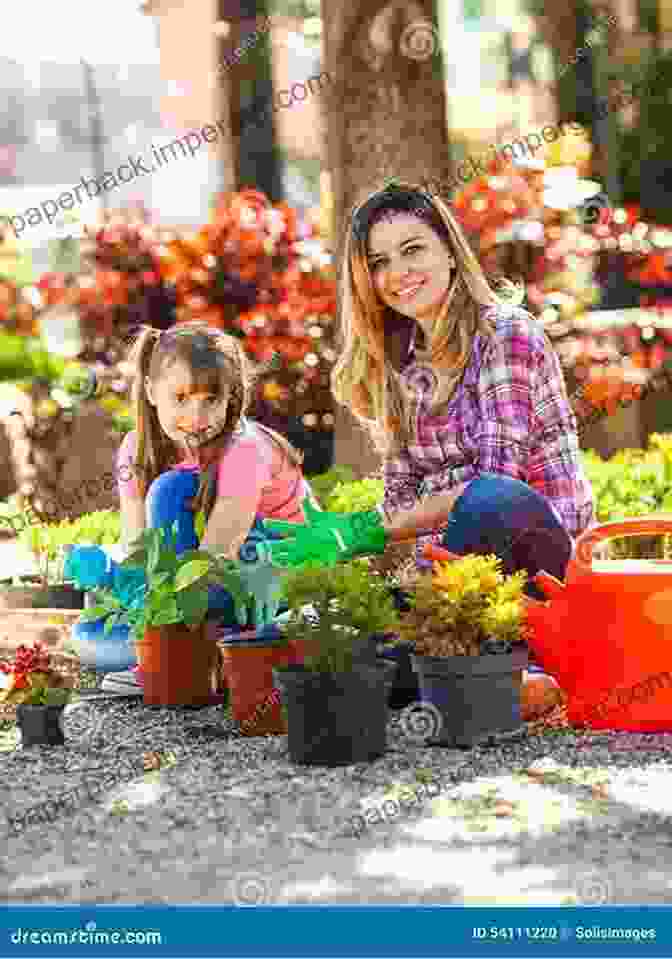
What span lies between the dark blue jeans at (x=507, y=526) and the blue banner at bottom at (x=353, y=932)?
4.56 feet

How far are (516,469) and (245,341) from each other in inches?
145

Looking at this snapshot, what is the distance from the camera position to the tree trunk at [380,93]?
664 cm

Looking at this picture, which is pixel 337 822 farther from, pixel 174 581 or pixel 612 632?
pixel 174 581

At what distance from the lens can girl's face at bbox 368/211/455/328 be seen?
4.42 m

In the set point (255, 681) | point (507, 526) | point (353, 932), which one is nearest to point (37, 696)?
point (255, 681)

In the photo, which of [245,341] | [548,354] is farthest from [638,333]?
[548,354]

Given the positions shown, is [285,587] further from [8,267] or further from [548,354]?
[8,267]

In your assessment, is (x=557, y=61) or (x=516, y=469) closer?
(x=516, y=469)

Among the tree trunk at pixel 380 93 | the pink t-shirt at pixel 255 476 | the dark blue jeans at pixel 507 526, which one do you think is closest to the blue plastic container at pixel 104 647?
the pink t-shirt at pixel 255 476

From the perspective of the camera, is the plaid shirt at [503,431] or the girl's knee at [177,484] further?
the girl's knee at [177,484]

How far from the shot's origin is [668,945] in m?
2.71

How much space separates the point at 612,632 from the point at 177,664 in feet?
3.50

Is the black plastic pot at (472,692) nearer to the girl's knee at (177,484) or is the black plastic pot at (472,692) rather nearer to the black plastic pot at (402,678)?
the black plastic pot at (402,678)

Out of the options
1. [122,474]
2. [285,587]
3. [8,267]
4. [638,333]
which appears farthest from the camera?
[8,267]
